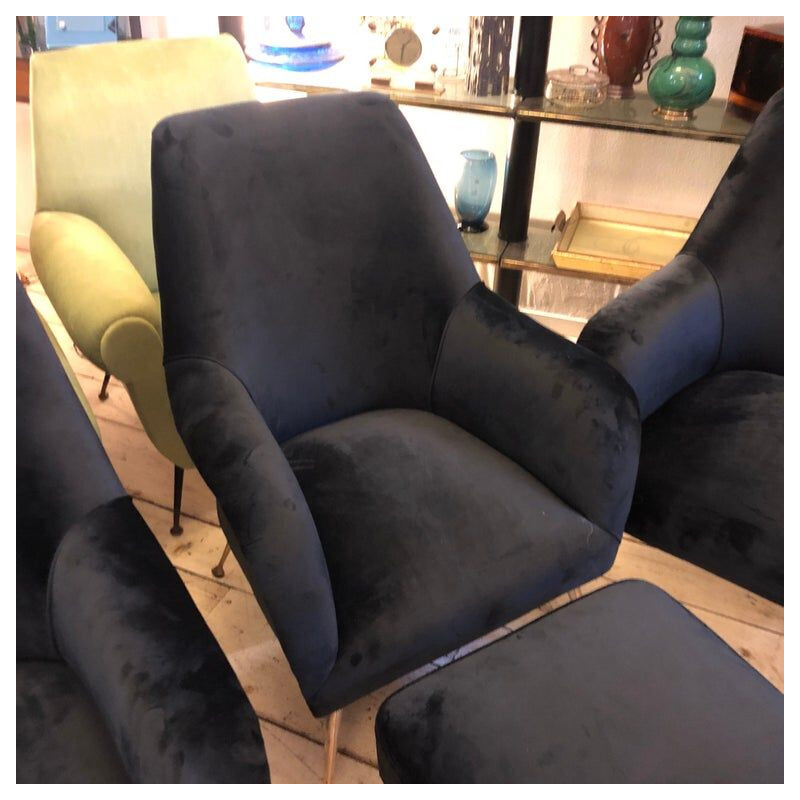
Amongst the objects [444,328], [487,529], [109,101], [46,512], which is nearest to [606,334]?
[444,328]

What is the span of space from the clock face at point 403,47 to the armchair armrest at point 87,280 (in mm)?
889

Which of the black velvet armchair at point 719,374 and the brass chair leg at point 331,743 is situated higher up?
the black velvet armchair at point 719,374

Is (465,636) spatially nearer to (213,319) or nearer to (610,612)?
(610,612)

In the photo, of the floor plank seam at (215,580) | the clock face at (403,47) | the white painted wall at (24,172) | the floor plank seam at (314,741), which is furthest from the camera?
the white painted wall at (24,172)

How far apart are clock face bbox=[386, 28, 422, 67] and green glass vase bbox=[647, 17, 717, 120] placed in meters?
0.60

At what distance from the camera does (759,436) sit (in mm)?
1277

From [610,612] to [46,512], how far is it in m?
0.73

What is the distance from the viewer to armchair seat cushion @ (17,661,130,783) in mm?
798

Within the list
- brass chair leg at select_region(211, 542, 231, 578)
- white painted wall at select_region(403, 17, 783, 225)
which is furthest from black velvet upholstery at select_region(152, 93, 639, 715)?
white painted wall at select_region(403, 17, 783, 225)

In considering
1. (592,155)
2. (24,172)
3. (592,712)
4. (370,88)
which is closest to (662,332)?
(592,712)

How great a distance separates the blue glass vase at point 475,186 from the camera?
6.62ft

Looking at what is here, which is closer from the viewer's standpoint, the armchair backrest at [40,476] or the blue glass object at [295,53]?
the armchair backrest at [40,476]

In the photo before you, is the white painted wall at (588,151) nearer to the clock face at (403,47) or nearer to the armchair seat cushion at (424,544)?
the clock face at (403,47)

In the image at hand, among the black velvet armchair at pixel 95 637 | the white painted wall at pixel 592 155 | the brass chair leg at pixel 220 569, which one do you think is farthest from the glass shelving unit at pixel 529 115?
the black velvet armchair at pixel 95 637
